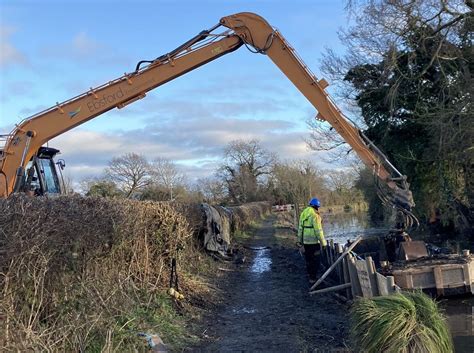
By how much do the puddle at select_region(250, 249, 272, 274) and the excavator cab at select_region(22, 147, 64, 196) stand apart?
20.9 feet

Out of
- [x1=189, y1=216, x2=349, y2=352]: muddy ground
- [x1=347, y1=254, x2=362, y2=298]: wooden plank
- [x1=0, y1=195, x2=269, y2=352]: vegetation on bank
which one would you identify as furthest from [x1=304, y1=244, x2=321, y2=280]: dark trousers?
[x1=0, y1=195, x2=269, y2=352]: vegetation on bank

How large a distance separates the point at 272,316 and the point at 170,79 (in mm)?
6643

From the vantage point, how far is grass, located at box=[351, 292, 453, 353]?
5571 millimetres

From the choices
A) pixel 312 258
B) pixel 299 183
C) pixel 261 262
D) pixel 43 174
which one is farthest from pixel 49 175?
pixel 299 183

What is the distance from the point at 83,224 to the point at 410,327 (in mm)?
3954

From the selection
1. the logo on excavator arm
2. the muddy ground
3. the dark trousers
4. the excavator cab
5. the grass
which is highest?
the logo on excavator arm

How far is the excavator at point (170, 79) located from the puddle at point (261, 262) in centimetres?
513

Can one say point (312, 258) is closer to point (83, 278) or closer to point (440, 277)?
point (440, 277)

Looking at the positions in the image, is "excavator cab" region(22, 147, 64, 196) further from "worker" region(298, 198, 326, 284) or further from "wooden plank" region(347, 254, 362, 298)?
"wooden plank" region(347, 254, 362, 298)

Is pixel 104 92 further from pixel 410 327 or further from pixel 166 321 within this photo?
pixel 410 327

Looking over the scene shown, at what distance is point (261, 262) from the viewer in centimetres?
1877

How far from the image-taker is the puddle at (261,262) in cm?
1668

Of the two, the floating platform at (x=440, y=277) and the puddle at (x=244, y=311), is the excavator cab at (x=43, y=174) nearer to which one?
A: the puddle at (x=244, y=311)

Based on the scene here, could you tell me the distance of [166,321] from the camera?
815 centimetres
